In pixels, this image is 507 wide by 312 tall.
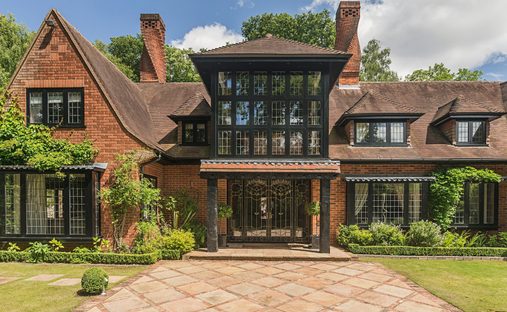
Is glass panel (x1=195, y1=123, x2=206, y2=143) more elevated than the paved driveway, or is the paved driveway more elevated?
glass panel (x1=195, y1=123, x2=206, y2=143)

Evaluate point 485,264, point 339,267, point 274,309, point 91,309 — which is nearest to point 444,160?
point 485,264

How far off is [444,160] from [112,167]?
1356 cm

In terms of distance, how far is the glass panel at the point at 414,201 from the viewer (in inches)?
491

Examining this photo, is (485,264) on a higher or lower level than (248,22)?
lower

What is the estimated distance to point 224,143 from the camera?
1122cm

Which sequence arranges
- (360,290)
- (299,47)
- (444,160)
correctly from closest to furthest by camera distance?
(360,290) → (299,47) → (444,160)

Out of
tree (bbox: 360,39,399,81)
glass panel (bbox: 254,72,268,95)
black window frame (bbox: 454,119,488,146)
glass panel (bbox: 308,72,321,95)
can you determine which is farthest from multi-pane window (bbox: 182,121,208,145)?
tree (bbox: 360,39,399,81)

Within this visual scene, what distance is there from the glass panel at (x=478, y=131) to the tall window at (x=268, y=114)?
26.3 feet

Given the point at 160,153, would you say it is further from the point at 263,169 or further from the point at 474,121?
the point at 474,121

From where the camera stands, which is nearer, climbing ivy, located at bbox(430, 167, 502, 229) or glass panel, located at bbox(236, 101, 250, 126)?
glass panel, located at bbox(236, 101, 250, 126)

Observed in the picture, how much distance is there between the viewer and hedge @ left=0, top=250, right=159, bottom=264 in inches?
387

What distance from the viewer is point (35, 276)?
848 cm

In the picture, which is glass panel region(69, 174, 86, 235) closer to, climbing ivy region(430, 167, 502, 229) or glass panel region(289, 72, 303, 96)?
glass panel region(289, 72, 303, 96)

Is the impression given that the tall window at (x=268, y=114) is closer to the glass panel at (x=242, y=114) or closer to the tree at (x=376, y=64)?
the glass panel at (x=242, y=114)
